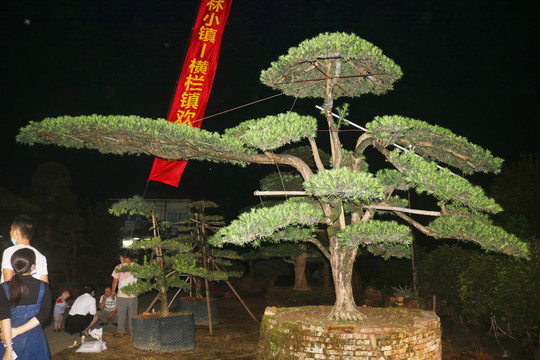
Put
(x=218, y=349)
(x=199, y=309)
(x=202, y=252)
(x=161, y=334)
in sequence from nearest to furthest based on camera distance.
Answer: (x=161, y=334) < (x=218, y=349) < (x=202, y=252) < (x=199, y=309)

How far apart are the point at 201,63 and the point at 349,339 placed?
626 cm

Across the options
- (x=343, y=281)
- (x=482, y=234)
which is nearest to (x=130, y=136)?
(x=343, y=281)

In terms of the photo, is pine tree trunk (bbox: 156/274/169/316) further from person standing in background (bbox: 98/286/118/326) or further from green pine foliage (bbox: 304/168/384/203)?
green pine foliage (bbox: 304/168/384/203)

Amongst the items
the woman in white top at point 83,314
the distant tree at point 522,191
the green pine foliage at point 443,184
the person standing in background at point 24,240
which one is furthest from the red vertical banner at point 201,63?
the distant tree at point 522,191

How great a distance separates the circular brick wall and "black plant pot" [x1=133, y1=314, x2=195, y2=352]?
282 cm

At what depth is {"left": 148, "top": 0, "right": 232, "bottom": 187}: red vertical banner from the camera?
28.9 ft

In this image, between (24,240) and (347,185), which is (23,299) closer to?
(24,240)

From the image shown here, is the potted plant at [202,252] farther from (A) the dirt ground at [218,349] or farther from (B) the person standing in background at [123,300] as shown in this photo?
(B) the person standing in background at [123,300]

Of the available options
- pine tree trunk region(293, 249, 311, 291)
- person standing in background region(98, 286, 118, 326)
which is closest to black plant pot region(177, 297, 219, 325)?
person standing in background region(98, 286, 118, 326)

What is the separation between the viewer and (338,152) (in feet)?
18.7

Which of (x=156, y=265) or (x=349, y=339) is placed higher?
(x=156, y=265)

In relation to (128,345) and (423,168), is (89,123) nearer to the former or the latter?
(423,168)

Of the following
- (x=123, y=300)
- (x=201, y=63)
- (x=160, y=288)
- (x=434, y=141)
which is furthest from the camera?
(x=201, y=63)

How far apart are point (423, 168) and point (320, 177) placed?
1.04 meters
